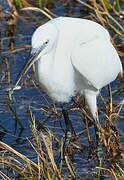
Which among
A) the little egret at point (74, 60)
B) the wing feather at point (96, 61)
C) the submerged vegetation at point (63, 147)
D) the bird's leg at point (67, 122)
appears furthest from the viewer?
the bird's leg at point (67, 122)

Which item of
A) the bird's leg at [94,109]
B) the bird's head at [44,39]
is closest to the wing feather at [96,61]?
the bird's leg at [94,109]

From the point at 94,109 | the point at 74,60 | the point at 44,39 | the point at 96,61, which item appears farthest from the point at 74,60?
the point at 94,109

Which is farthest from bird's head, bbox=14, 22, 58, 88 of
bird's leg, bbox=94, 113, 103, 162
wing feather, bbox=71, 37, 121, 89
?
bird's leg, bbox=94, 113, 103, 162

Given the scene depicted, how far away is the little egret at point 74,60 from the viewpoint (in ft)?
14.5

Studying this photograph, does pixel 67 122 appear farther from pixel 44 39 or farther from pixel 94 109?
pixel 44 39

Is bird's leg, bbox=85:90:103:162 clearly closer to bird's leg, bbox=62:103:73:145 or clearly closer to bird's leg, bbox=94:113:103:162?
bird's leg, bbox=94:113:103:162

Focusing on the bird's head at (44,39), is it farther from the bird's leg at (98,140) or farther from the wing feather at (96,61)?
the bird's leg at (98,140)

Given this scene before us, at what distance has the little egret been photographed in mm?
4426

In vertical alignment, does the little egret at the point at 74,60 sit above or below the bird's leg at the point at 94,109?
above

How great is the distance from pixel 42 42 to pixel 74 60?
0.43 meters

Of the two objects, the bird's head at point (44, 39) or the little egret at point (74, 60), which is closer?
the bird's head at point (44, 39)

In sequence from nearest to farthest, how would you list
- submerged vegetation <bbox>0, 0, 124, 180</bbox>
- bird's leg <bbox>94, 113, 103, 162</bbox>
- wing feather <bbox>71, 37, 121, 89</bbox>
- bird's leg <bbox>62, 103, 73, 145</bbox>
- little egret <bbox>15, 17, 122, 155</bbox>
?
1. submerged vegetation <bbox>0, 0, 124, 180</bbox>
2. little egret <bbox>15, 17, 122, 155</bbox>
3. wing feather <bbox>71, 37, 121, 89</bbox>
4. bird's leg <bbox>94, 113, 103, 162</bbox>
5. bird's leg <bbox>62, 103, 73, 145</bbox>

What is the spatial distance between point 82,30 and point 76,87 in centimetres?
39

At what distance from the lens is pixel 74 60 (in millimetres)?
4523
